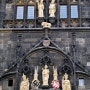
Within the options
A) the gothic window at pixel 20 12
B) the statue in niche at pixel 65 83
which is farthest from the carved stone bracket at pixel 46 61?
the gothic window at pixel 20 12

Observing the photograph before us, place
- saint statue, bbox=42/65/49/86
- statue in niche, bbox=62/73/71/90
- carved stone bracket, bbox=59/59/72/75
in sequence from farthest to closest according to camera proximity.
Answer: carved stone bracket, bbox=59/59/72/75, saint statue, bbox=42/65/49/86, statue in niche, bbox=62/73/71/90

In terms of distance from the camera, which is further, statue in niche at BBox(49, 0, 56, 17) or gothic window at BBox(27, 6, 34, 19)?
gothic window at BBox(27, 6, 34, 19)

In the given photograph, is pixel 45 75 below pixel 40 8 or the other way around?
below

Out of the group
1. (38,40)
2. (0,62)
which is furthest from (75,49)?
(0,62)

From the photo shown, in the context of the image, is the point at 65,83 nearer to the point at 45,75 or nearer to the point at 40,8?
the point at 45,75

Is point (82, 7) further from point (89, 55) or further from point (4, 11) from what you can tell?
point (4, 11)

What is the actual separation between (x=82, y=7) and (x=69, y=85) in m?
4.30

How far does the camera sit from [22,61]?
17609mm

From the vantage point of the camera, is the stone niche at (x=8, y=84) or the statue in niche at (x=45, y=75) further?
the stone niche at (x=8, y=84)

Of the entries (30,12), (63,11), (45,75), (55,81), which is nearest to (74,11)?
(63,11)

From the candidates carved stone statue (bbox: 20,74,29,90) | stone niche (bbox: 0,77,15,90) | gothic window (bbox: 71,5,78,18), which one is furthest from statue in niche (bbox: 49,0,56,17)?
stone niche (bbox: 0,77,15,90)

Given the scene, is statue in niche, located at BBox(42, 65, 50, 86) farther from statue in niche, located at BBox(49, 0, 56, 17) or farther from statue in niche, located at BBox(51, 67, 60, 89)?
statue in niche, located at BBox(49, 0, 56, 17)

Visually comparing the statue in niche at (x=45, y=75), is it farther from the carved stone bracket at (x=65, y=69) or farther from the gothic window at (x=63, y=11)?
the gothic window at (x=63, y=11)

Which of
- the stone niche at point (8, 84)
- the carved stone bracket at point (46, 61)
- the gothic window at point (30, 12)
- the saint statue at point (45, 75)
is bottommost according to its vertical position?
the stone niche at point (8, 84)
